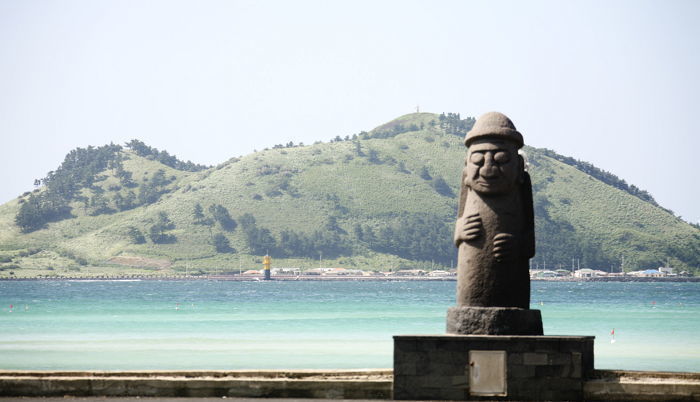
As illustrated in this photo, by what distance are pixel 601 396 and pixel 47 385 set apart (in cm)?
724

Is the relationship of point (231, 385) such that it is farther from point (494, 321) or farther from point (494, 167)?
A: point (494, 167)

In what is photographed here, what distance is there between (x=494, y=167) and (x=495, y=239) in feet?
3.31

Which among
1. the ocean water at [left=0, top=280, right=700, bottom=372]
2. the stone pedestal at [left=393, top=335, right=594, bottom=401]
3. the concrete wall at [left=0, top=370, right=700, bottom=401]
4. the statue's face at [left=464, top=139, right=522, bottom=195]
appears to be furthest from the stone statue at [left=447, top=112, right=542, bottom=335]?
the ocean water at [left=0, top=280, right=700, bottom=372]

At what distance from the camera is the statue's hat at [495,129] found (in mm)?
15117

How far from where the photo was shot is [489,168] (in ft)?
49.3

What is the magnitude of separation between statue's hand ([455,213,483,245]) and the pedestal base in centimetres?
98

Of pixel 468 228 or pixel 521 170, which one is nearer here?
pixel 468 228

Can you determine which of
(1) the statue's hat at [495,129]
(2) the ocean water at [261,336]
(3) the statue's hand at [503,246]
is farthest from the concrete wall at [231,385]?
(2) the ocean water at [261,336]

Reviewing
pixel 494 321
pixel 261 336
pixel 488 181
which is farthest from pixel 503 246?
pixel 261 336

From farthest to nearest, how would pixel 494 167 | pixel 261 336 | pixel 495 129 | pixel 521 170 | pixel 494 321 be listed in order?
pixel 261 336 → pixel 521 170 → pixel 495 129 → pixel 494 167 → pixel 494 321

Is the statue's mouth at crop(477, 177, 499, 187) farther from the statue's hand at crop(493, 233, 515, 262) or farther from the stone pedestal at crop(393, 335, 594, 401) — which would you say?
the stone pedestal at crop(393, 335, 594, 401)

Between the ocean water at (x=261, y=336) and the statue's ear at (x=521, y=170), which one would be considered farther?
the ocean water at (x=261, y=336)

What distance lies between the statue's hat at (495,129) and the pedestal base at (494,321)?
2385 millimetres

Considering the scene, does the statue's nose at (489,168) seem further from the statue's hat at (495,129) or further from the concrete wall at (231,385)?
the concrete wall at (231,385)
